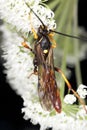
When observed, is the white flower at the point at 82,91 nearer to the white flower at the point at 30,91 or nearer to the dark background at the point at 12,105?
the white flower at the point at 30,91

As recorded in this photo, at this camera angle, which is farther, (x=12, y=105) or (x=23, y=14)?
(x=12, y=105)

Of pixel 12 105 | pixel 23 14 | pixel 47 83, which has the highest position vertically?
pixel 23 14

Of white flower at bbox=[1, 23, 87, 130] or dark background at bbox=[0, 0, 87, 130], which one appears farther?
dark background at bbox=[0, 0, 87, 130]

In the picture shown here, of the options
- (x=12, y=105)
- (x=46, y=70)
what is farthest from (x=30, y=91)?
(x=12, y=105)

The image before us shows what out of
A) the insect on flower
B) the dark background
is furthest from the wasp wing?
the dark background

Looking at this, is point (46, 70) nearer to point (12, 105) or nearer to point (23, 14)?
point (23, 14)

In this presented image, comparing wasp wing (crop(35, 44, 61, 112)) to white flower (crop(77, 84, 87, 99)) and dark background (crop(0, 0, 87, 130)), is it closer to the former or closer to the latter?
white flower (crop(77, 84, 87, 99))
